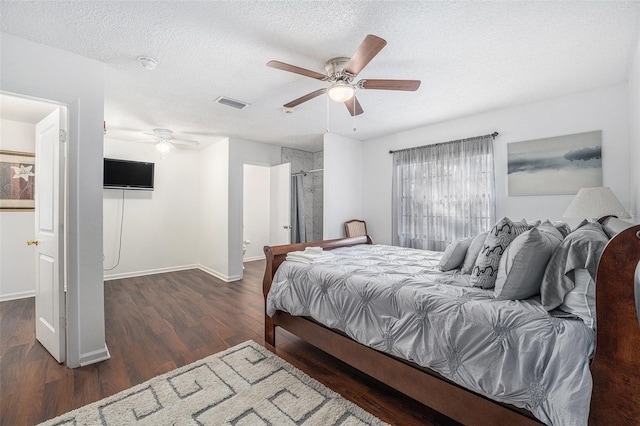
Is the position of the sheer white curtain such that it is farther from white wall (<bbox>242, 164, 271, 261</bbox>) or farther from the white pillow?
white wall (<bbox>242, 164, 271, 261</bbox>)

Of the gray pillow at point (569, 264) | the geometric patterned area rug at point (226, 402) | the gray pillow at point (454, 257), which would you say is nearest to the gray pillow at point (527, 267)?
the gray pillow at point (569, 264)

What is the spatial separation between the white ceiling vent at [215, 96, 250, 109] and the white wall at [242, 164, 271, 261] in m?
3.35

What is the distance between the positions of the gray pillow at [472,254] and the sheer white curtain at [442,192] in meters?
1.71

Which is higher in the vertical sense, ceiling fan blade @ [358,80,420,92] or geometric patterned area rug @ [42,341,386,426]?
ceiling fan blade @ [358,80,420,92]

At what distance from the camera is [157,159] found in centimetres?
525

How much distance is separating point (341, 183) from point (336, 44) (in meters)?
2.79

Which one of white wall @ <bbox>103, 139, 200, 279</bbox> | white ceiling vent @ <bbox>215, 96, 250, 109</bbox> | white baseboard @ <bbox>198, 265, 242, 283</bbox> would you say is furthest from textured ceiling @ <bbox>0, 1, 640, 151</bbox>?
white baseboard @ <bbox>198, 265, 242, 283</bbox>

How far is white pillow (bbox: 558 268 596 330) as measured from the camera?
1.20 m

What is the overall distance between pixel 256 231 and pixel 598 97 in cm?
623

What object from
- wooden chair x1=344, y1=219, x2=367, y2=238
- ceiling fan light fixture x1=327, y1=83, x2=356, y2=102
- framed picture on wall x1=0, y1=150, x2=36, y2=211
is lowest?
wooden chair x1=344, y1=219, x2=367, y2=238

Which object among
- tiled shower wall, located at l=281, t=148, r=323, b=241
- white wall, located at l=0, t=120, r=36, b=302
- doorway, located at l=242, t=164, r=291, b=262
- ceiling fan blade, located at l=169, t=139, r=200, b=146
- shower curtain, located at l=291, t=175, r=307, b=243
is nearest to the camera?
white wall, located at l=0, t=120, r=36, b=302

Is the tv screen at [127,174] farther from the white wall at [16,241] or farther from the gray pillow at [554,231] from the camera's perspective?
the gray pillow at [554,231]

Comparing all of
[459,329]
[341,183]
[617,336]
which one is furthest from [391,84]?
[341,183]

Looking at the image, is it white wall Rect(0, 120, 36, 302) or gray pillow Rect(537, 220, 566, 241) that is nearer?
gray pillow Rect(537, 220, 566, 241)
